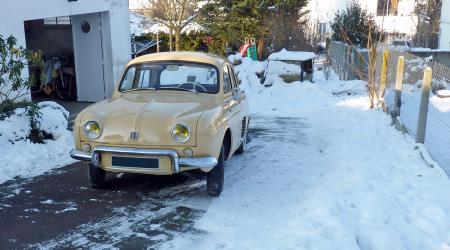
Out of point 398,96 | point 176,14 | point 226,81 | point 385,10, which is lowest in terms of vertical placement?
point 398,96

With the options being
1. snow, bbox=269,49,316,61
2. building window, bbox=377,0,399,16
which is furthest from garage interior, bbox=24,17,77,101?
building window, bbox=377,0,399,16

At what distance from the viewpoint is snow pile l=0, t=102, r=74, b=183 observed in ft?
22.9

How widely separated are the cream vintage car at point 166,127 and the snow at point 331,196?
610 millimetres

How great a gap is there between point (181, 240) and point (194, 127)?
1.29 meters

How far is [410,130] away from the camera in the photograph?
870cm

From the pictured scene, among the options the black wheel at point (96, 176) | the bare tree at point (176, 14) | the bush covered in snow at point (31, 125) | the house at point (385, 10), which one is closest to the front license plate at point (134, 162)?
the black wheel at point (96, 176)

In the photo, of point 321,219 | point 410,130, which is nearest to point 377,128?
point 410,130

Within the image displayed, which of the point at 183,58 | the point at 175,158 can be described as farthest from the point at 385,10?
the point at 175,158

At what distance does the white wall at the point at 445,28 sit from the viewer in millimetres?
24411

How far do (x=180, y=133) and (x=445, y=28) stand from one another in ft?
75.6

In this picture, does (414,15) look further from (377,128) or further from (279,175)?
(279,175)

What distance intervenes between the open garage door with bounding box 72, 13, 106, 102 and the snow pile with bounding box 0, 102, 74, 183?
4.14 metres

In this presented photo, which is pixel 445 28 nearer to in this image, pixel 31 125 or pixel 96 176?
pixel 31 125

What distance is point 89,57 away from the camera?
12797 mm
